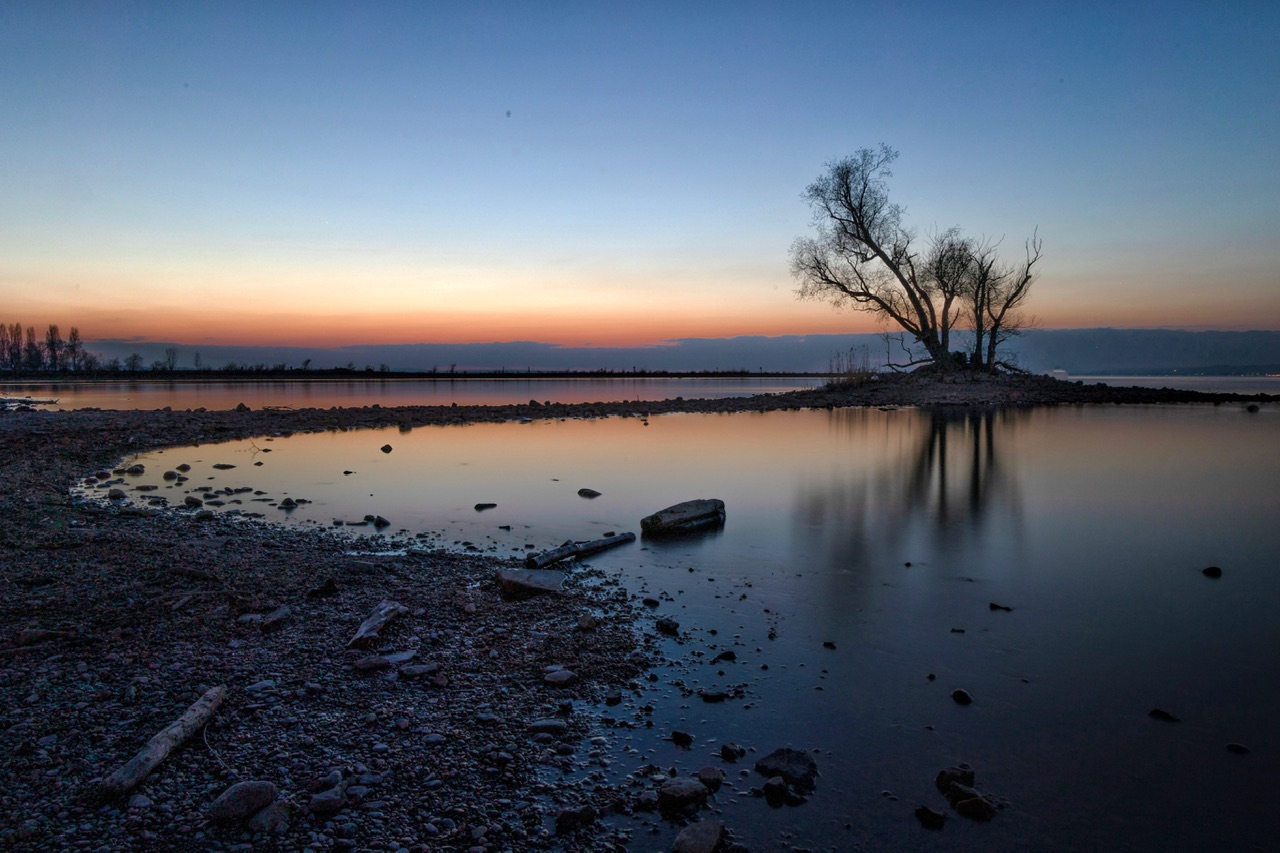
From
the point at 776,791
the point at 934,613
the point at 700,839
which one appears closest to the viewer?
the point at 700,839

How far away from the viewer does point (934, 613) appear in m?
5.66

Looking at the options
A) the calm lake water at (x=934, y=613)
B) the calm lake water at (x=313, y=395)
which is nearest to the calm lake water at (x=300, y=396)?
the calm lake water at (x=313, y=395)

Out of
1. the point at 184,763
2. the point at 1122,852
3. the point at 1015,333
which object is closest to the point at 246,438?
the point at 184,763

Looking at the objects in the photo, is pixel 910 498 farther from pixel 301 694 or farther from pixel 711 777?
pixel 301 694

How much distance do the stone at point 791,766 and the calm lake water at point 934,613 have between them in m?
0.06

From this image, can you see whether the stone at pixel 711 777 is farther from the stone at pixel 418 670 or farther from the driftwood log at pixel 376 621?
the driftwood log at pixel 376 621

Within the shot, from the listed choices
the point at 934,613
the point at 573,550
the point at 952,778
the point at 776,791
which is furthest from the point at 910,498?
the point at 776,791

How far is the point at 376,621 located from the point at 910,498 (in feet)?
28.8

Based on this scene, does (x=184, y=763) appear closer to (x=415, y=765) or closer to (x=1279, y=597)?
(x=415, y=765)

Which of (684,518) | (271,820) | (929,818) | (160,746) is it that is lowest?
(929,818)

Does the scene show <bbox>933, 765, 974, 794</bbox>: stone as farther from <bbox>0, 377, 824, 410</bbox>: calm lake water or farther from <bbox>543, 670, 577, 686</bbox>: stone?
<bbox>0, 377, 824, 410</bbox>: calm lake water

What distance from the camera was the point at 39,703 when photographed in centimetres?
379

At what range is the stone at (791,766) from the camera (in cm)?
332

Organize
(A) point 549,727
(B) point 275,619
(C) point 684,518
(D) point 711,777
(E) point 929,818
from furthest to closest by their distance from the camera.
Result: (C) point 684,518 < (B) point 275,619 < (A) point 549,727 < (D) point 711,777 < (E) point 929,818
